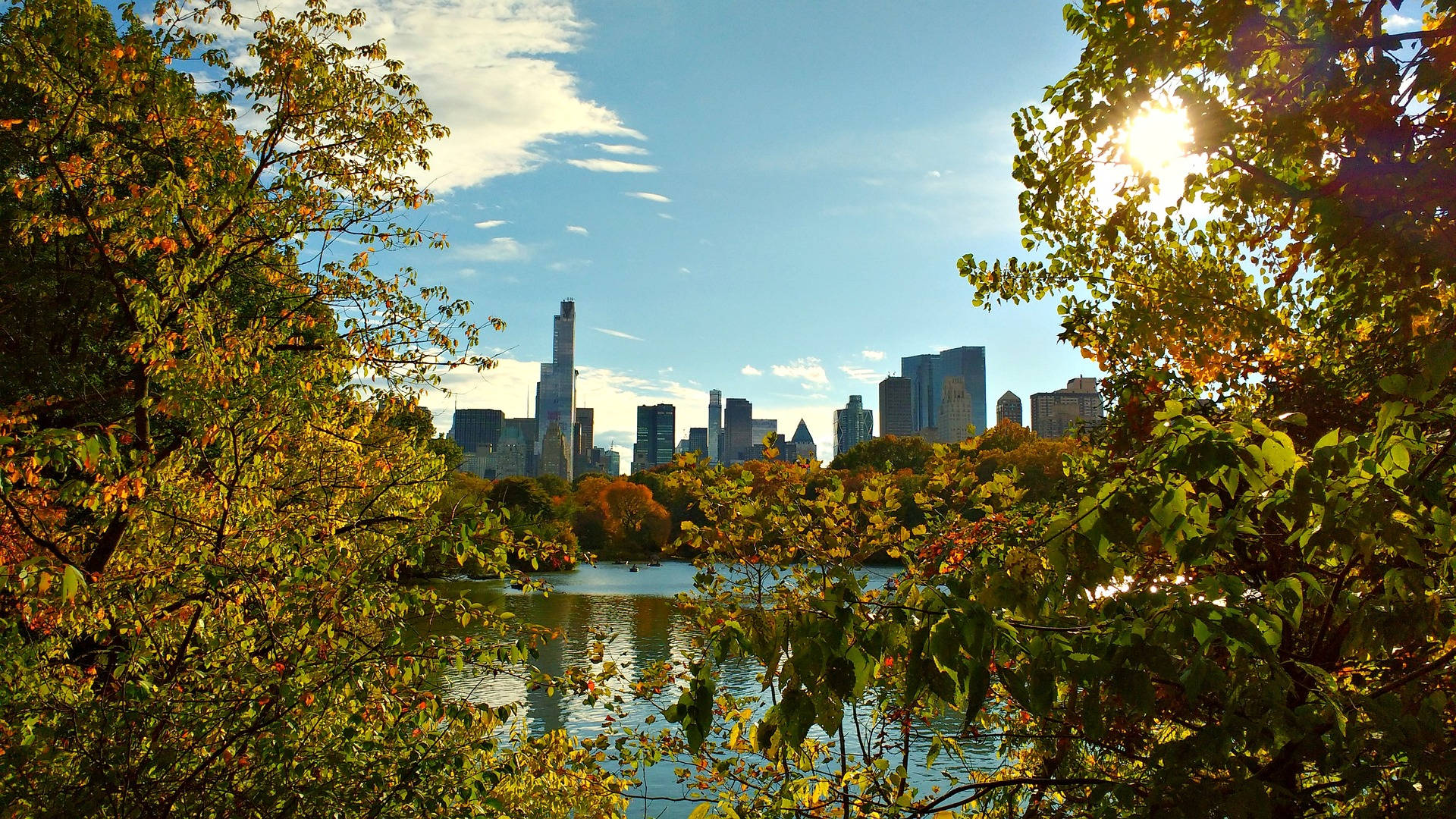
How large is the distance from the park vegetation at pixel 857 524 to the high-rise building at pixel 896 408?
103483 mm

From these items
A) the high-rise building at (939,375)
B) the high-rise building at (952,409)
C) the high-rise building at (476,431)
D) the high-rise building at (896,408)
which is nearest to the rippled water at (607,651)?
the high-rise building at (896,408)

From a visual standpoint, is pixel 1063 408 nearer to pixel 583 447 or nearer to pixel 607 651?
pixel 607 651

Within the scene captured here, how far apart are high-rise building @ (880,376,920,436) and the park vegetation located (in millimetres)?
103483

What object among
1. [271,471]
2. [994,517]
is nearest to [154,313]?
[271,471]

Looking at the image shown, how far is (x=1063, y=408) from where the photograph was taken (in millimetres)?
14508

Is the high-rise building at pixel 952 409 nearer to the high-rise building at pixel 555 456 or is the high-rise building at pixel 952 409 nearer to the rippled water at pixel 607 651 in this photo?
the high-rise building at pixel 555 456

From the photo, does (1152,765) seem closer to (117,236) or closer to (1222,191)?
(1222,191)

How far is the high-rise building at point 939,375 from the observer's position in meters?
156

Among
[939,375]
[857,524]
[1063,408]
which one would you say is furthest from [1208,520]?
[939,375]

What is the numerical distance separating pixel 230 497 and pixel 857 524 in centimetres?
349

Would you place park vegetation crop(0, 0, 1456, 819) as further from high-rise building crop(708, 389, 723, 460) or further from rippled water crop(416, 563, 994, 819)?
high-rise building crop(708, 389, 723, 460)

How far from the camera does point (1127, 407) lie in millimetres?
4633

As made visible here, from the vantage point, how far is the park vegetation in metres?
1.77

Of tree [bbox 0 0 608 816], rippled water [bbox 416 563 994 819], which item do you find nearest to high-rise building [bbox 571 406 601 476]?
rippled water [bbox 416 563 994 819]
